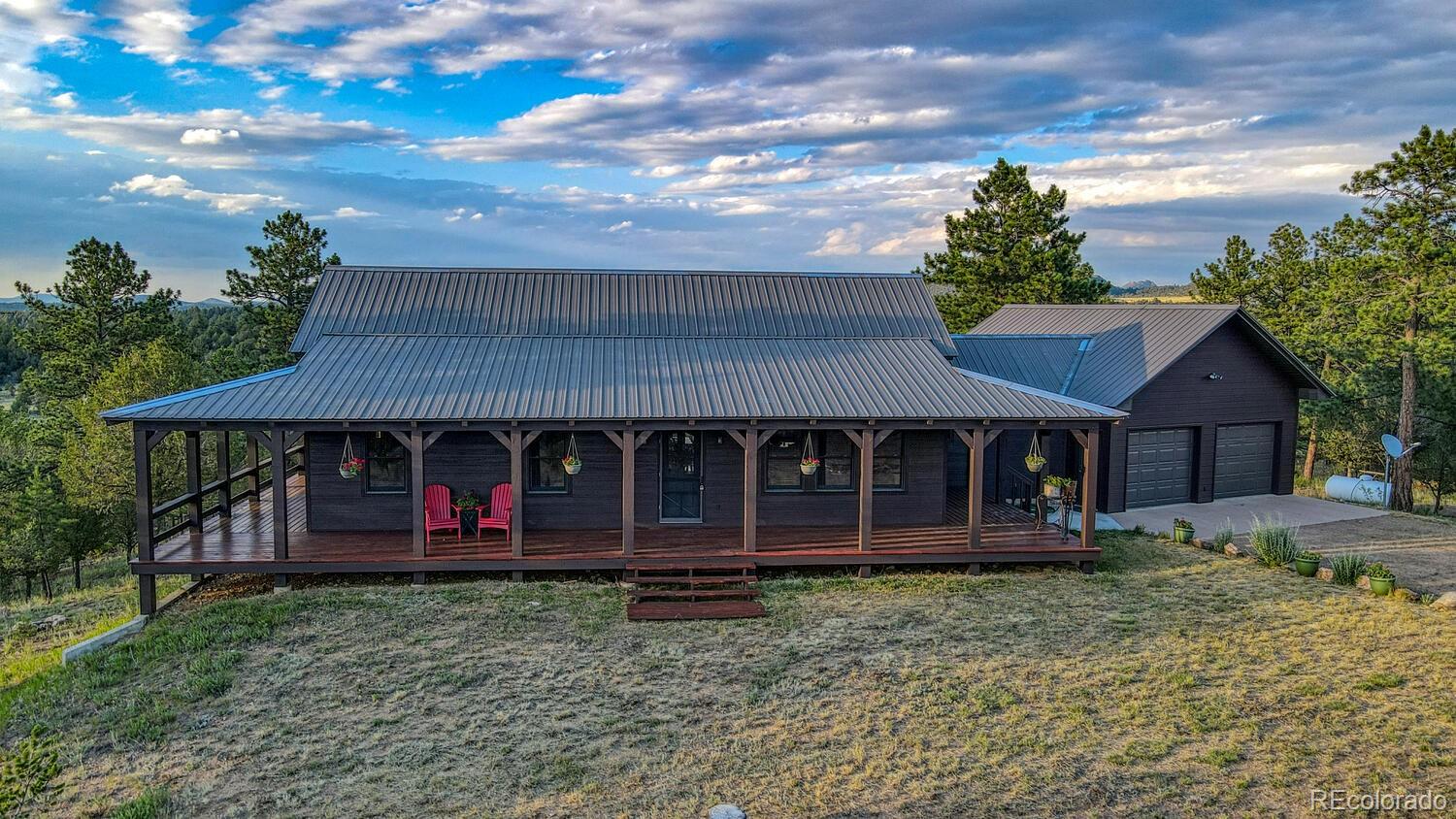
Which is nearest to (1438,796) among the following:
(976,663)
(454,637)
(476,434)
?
(976,663)

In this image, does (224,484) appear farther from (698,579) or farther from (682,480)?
(698,579)

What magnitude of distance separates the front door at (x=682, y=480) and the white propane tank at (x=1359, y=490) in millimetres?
16399

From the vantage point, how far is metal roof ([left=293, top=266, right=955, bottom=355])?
15820mm

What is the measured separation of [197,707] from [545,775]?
408 centimetres

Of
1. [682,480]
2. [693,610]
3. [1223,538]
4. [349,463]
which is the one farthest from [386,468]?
[1223,538]

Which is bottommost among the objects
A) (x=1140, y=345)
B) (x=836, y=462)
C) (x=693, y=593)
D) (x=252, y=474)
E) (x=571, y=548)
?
(x=693, y=593)

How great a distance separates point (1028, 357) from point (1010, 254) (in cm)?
1578

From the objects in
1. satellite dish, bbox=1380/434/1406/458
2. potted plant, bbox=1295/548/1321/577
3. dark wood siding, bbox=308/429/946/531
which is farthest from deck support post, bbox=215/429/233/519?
satellite dish, bbox=1380/434/1406/458

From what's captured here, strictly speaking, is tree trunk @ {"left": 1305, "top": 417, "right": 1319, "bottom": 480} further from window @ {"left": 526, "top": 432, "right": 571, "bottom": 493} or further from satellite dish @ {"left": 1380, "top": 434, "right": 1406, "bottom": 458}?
window @ {"left": 526, "top": 432, "right": 571, "bottom": 493}

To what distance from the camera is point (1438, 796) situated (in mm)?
7094

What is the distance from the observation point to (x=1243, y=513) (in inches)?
716

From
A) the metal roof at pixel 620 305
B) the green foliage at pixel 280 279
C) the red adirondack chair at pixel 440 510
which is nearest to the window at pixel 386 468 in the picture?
the red adirondack chair at pixel 440 510

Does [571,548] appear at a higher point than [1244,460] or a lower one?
lower

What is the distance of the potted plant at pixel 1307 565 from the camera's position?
13.6 m
